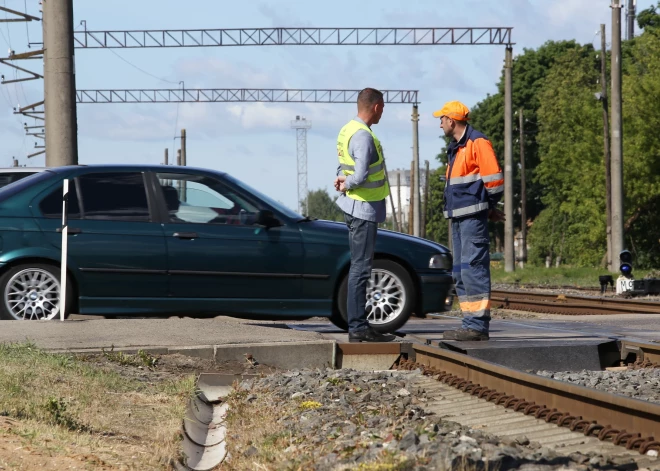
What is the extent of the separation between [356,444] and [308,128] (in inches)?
5383

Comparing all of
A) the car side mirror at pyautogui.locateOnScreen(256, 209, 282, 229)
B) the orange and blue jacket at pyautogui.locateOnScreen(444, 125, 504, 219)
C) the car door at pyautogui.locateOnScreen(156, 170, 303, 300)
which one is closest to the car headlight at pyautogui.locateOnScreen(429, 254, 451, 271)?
the car door at pyautogui.locateOnScreen(156, 170, 303, 300)

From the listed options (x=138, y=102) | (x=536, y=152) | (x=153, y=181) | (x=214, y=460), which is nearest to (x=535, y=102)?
(x=536, y=152)

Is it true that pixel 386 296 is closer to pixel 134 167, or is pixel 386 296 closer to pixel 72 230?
pixel 134 167

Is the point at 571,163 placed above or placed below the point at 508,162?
above

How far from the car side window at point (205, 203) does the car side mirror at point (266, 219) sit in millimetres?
86

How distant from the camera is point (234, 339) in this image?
927cm

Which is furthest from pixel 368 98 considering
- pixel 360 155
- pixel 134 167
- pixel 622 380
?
pixel 622 380

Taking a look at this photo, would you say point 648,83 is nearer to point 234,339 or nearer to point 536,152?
point 536,152

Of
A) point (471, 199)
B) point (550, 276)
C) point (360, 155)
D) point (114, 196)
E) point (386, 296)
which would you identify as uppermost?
point (360, 155)

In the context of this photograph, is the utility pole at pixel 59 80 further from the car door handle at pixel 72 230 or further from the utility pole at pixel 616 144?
the utility pole at pixel 616 144

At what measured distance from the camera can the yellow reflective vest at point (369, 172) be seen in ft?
30.6

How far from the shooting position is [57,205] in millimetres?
10656

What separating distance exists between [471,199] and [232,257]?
2.50 metres

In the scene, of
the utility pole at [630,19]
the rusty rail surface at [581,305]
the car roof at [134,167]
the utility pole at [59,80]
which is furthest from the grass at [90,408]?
the utility pole at [630,19]
